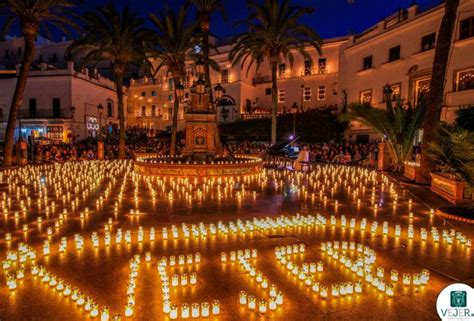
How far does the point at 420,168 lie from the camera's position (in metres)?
12.9

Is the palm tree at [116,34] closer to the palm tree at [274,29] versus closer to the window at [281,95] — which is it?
the palm tree at [274,29]

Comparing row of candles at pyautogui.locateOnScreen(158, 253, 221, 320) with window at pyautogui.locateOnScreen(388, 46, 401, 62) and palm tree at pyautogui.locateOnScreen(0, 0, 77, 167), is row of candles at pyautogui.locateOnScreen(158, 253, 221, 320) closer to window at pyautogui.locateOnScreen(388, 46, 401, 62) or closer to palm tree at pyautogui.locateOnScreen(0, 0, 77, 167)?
palm tree at pyautogui.locateOnScreen(0, 0, 77, 167)

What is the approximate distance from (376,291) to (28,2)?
20868 millimetres

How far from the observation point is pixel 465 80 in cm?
2167

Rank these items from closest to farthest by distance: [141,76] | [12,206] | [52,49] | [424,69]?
[12,206], [424,69], [52,49], [141,76]

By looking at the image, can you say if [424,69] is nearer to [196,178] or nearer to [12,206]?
[196,178]

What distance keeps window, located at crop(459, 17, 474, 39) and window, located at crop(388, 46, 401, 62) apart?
555 centimetres

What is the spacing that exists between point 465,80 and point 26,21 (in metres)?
26.6

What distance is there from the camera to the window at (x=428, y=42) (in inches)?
941

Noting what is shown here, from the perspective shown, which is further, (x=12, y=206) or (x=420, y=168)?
(x=420, y=168)

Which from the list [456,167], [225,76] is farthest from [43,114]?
[456,167]

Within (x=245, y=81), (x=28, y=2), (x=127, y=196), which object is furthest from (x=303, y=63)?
(x=127, y=196)

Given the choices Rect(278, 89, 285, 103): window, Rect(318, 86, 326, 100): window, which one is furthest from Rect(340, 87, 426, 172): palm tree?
Rect(278, 89, 285, 103): window

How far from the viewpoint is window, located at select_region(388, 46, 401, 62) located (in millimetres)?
27156
